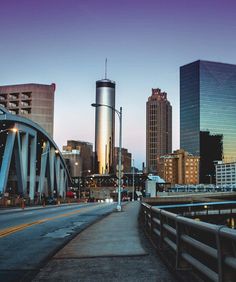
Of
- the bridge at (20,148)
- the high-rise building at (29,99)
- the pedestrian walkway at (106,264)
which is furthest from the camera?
the high-rise building at (29,99)

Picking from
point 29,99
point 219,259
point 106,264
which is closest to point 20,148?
point 106,264

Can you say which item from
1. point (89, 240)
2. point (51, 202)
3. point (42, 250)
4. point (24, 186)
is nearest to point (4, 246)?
point (42, 250)

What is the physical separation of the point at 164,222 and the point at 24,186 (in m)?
53.7

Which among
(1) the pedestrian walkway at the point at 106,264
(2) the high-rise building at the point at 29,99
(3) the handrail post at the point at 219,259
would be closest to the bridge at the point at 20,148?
(1) the pedestrian walkway at the point at 106,264

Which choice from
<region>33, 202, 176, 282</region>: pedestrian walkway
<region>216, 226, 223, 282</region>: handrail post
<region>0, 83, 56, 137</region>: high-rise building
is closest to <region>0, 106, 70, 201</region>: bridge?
<region>33, 202, 176, 282</region>: pedestrian walkway

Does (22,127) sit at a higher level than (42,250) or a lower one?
higher

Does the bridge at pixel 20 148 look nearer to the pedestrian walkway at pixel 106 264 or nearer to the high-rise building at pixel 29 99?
the pedestrian walkway at pixel 106 264

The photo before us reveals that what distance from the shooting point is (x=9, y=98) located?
153m

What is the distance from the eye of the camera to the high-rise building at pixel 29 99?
510 feet

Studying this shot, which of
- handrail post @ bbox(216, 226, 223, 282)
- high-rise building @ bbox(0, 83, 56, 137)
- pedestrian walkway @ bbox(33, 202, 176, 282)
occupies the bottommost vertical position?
pedestrian walkway @ bbox(33, 202, 176, 282)

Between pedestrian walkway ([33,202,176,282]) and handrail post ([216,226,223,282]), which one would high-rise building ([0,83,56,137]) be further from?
handrail post ([216,226,223,282])

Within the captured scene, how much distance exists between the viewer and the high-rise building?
156 meters

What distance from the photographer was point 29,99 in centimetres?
16075

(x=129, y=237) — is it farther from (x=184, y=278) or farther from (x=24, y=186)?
(x=24, y=186)
